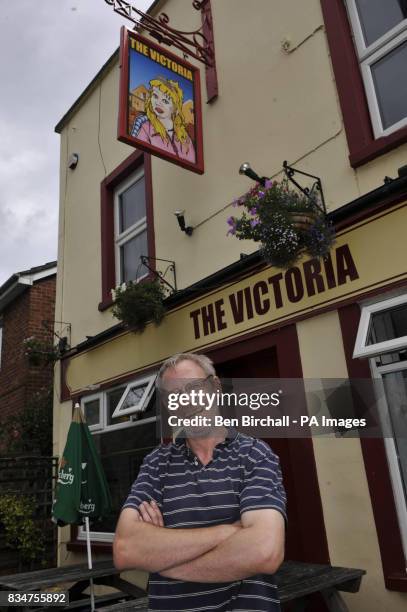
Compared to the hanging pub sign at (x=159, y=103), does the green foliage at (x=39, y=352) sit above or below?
below

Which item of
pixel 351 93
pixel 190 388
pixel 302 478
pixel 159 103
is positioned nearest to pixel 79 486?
pixel 302 478

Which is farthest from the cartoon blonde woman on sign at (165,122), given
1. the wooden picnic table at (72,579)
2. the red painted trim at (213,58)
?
the wooden picnic table at (72,579)

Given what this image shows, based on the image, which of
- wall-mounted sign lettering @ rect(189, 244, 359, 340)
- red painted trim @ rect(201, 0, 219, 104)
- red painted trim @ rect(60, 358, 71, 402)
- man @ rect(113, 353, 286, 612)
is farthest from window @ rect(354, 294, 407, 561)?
red painted trim @ rect(60, 358, 71, 402)

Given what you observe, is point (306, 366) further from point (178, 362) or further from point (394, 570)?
point (178, 362)

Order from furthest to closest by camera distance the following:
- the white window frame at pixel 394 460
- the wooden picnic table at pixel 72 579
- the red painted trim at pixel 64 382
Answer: the red painted trim at pixel 64 382 → the wooden picnic table at pixel 72 579 → the white window frame at pixel 394 460

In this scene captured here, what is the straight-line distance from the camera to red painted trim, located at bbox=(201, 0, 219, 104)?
19.7 ft

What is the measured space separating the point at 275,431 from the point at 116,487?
3056 mm

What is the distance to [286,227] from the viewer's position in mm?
3838

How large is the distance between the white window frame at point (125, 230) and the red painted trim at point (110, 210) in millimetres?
56

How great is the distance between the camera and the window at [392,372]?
3.56 meters

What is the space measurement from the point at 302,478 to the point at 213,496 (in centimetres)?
248

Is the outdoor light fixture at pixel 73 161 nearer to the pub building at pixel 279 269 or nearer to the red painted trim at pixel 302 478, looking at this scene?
the pub building at pixel 279 269

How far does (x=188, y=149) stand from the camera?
559cm

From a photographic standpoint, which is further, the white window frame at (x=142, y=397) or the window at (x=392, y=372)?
the white window frame at (x=142, y=397)
